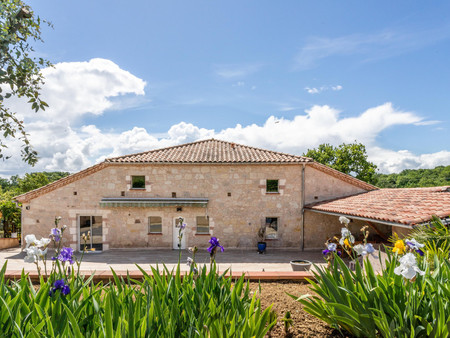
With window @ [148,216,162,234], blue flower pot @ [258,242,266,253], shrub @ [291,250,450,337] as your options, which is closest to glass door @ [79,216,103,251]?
window @ [148,216,162,234]

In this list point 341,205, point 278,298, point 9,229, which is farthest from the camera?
point 9,229

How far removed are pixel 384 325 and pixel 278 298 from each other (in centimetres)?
218

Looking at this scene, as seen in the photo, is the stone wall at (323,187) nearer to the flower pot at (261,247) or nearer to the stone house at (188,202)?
the stone house at (188,202)

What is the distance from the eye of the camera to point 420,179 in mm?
49438

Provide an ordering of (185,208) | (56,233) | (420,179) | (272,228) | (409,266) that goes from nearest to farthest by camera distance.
A: (409,266)
(56,233)
(185,208)
(272,228)
(420,179)

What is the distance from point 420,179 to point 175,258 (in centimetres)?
4969

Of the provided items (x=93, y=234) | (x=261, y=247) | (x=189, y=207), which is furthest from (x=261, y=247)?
(x=93, y=234)

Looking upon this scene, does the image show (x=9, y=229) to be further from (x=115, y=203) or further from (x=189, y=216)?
(x=189, y=216)

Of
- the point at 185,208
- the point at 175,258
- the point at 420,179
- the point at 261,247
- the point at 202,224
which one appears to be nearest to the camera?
the point at 175,258

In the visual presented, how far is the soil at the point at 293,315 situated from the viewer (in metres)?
3.55

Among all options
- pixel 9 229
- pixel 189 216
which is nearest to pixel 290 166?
pixel 189 216

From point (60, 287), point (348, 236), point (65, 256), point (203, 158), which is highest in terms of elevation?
point (203, 158)

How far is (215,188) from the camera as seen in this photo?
1753 cm

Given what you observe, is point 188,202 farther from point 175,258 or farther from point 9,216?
point 9,216
